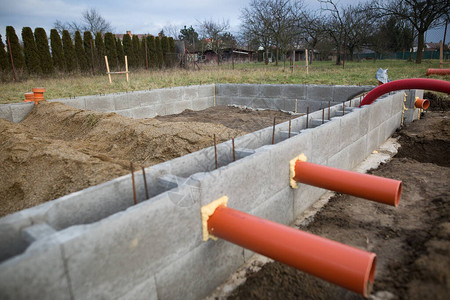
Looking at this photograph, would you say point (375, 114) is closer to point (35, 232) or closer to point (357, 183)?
point (357, 183)

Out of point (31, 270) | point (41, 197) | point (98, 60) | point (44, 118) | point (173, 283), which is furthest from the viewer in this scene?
point (98, 60)

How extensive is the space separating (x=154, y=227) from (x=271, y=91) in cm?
893

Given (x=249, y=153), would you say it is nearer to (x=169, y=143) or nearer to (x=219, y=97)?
(x=169, y=143)

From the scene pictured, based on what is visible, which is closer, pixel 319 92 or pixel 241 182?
pixel 241 182

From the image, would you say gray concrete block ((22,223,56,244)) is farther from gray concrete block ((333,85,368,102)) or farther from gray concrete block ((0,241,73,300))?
gray concrete block ((333,85,368,102))

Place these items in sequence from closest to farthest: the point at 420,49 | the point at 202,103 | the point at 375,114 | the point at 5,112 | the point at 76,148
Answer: the point at 76,148
the point at 375,114
the point at 5,112
the point at 202,103
the point at 420,49

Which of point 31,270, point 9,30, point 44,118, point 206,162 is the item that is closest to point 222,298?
point 206,162

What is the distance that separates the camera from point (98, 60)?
1912cm

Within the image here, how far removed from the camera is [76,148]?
4809 millimetres

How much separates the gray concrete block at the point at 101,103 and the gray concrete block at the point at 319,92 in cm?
586

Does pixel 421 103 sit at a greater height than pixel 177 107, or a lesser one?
greater

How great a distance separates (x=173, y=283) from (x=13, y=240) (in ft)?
3.66

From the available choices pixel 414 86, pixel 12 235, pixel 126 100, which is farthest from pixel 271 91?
pixel 12 235

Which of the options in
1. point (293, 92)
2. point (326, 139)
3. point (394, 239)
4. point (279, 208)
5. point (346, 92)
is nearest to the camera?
point (394, 239)
